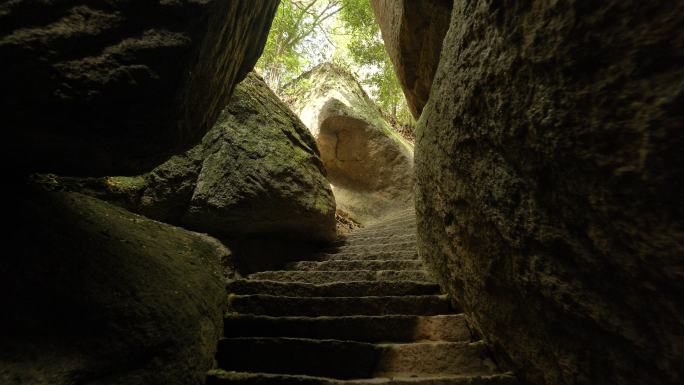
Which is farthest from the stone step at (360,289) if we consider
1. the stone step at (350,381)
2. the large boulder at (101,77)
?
the large boulder at (101,77)

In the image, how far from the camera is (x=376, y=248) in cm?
468

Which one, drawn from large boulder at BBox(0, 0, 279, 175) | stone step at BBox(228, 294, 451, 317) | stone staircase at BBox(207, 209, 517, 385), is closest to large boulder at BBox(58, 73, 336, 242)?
stone staircase at BBox(207, 209, 517, 385)

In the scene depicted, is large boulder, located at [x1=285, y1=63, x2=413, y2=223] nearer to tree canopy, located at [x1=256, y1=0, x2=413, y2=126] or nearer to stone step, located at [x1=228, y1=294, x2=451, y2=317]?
tree canopy, located at [x1=256, y1=0, x2=413, y2=126]

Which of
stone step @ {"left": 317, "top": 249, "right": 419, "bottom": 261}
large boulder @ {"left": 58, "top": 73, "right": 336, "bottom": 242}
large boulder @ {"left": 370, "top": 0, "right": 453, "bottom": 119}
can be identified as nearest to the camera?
large boulder @ {"left": 58, "top": 73, "right": 336, "bottom": 242}

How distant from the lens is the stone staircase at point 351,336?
2.20 meters

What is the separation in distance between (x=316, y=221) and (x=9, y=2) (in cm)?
367

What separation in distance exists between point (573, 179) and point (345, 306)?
1.95m

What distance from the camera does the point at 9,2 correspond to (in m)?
0.97

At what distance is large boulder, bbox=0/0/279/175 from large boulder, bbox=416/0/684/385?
121 centimetres

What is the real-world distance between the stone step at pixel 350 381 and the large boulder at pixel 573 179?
16cm

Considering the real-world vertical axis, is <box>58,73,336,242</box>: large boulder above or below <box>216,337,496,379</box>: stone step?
above

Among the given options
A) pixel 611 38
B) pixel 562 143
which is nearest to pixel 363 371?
pixel 562 143

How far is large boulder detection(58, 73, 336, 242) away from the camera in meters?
3.21

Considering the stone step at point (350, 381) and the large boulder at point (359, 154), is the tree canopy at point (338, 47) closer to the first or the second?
the large boulder at point (359, 154)
